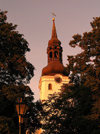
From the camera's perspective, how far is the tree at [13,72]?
17.7m

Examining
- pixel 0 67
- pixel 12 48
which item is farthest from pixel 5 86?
pixel 12 48

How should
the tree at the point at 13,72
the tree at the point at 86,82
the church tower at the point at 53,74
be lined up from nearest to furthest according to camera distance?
the tree at the point at 13,72 → the tree at the point at 86,82 → the church tower at the point at 53,74

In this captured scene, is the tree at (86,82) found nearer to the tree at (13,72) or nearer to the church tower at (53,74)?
the tree at (13,72)

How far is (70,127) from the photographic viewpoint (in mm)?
26891

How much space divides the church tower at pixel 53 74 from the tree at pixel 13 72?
111ft

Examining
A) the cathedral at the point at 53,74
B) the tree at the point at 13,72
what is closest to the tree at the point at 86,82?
the tree at the point at 13,72

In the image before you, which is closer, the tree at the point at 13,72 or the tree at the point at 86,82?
the tree at the point at 13,72

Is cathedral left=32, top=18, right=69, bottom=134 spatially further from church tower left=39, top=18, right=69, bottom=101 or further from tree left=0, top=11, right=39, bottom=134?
tree left=0, top=11, right=39, bottom=134

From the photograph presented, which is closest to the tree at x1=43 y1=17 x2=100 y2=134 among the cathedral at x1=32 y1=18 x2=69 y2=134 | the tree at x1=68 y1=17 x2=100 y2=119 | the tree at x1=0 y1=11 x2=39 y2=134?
the tree at x1=68 y1=17 x2=100 y2=119

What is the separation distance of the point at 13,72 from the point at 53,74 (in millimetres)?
36147

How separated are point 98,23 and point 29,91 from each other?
7559 mm

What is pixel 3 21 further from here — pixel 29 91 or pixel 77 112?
pixel 77 112

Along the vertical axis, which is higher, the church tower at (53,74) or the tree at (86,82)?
the church tower at (53,74)

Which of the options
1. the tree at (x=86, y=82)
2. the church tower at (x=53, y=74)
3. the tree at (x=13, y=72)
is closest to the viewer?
the tree at (x=13, y=72)
